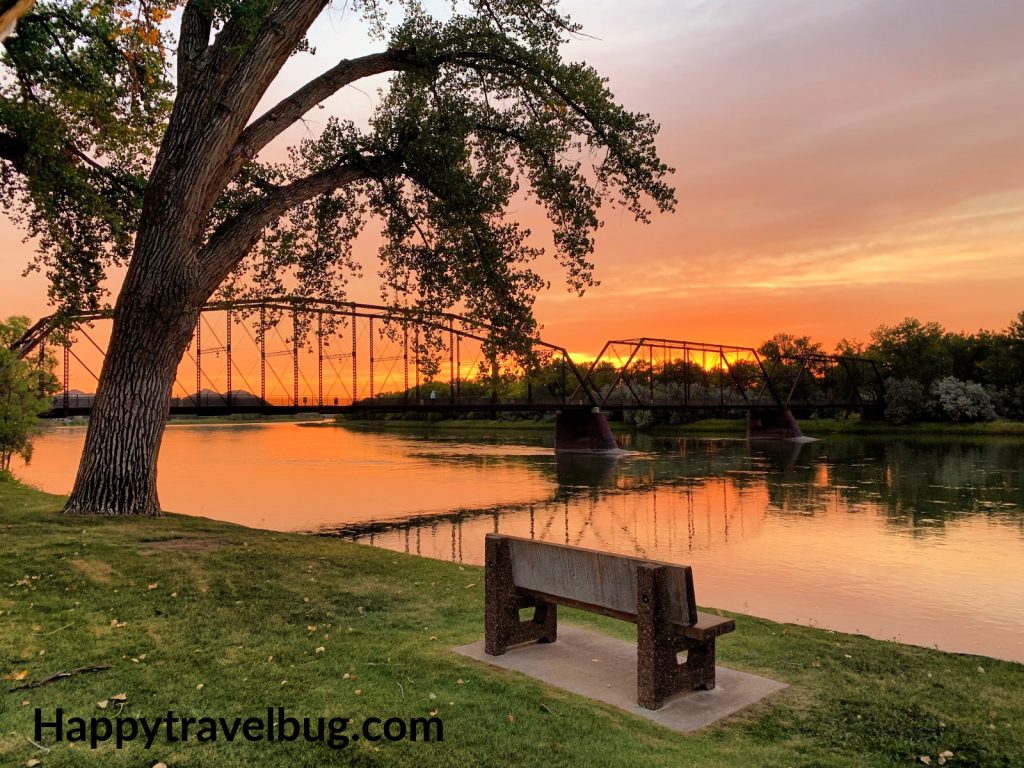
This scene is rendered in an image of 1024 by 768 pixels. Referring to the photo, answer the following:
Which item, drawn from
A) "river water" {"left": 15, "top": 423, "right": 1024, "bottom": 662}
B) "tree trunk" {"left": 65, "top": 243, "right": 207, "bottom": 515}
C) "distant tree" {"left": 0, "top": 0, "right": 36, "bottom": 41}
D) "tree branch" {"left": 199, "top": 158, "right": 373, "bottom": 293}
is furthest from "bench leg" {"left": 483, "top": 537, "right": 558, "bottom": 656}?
"tree branch" {"left": 199, "top": 158, "right": 373, "bottom": 293}

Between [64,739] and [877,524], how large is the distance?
22.0 m

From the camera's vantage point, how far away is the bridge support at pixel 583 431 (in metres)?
63.3

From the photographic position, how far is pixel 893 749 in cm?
489

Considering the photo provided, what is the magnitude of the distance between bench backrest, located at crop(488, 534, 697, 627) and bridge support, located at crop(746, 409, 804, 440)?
261 feet

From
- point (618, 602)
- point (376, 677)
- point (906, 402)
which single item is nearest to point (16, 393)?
point (376, 677)

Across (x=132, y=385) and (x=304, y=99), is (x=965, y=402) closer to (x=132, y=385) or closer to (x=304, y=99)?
(x=304, y=99)

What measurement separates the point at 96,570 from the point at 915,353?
102208 mm

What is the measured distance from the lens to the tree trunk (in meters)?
12.9

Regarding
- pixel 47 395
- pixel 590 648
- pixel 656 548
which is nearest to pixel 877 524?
pixel 656 548

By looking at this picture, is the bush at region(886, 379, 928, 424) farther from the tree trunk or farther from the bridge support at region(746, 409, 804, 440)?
the tree trunk

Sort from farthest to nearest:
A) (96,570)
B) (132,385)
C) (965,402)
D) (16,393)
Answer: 1. (965,402)
2. (16,393)
3. (132,385)
4. (96,570)

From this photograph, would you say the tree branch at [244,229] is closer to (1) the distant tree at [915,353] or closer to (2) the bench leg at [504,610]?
(2) the bench leg at [504,610]

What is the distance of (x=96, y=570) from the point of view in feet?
28.4

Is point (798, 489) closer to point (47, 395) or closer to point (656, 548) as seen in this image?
point (656, 548)
